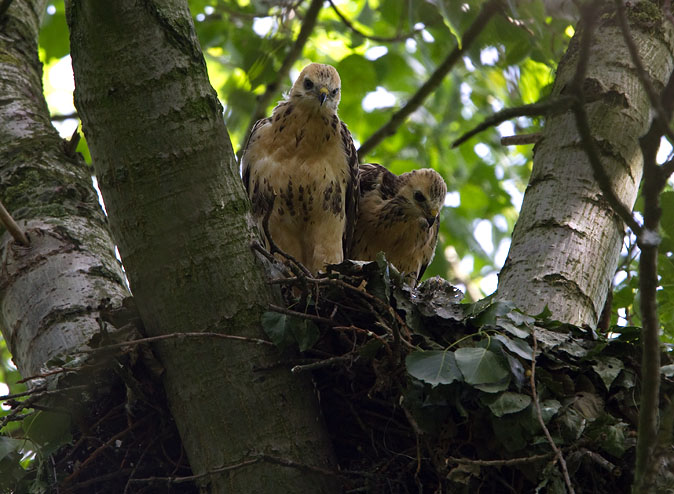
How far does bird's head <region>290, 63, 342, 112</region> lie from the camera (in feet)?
16.1

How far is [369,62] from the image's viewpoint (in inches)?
259

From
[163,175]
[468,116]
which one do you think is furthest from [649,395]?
[468,116]

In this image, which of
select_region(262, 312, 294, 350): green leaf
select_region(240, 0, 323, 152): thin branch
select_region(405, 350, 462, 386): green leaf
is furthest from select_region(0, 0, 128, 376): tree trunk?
select_region(240, 0, 323, 152): thin branch

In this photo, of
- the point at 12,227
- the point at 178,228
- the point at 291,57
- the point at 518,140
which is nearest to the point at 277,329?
the point at 178,228

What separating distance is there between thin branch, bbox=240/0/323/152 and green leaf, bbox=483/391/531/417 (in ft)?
10.7

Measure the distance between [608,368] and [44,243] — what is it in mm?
2527

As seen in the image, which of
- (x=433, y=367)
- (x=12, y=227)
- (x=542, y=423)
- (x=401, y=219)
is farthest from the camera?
(x=401, y=219)

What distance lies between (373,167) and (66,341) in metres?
3.03

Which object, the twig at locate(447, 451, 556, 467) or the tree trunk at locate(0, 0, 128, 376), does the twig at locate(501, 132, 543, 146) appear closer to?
the tree trunk at locate(0, 0, 128, 376)

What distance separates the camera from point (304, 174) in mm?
4727

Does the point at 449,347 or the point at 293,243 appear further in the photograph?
the point at 293,243

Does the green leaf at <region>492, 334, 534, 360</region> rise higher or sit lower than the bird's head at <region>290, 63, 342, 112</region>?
lower

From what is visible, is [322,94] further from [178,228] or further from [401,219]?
[178,228]

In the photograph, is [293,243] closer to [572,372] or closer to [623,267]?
[623,267]
